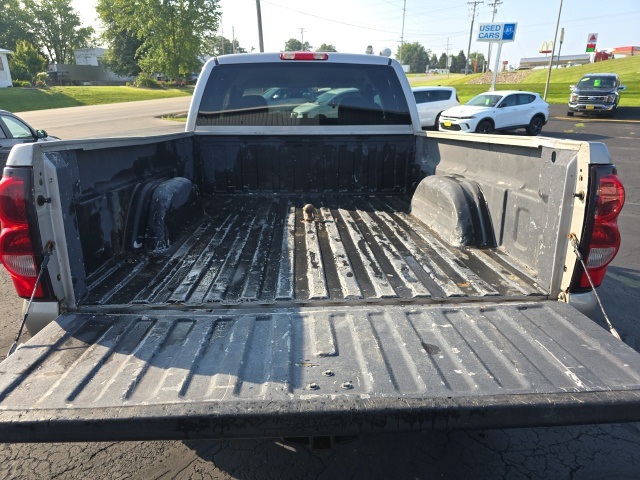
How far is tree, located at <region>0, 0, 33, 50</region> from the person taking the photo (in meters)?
76.7

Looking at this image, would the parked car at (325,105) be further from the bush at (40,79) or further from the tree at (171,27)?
the bush at (40,79)

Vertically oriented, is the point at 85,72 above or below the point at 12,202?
above

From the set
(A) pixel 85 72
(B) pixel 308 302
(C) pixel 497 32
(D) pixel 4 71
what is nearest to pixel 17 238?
(B) pixel 308 302

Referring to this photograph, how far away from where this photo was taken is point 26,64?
178 feet

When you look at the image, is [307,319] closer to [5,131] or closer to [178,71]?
[5,131]

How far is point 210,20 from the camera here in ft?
163

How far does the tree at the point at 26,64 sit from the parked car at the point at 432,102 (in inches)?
2167

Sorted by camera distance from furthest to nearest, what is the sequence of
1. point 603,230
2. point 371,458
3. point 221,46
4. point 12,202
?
point 221,46 < point 371,458 < point 603,230 < point 12,202

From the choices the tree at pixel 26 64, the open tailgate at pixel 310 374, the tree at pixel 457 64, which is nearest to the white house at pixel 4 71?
the tree at pixel 26 64

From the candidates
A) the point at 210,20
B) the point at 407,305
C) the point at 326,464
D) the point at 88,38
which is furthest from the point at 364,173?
the point at 88,38

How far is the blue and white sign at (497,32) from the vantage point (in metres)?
25.9

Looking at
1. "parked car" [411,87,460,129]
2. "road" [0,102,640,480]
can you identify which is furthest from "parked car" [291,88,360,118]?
"parked car" [411,87,460,129]

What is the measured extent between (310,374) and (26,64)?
68117 millimetres

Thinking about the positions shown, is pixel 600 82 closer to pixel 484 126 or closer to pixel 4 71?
pixel 484 126
